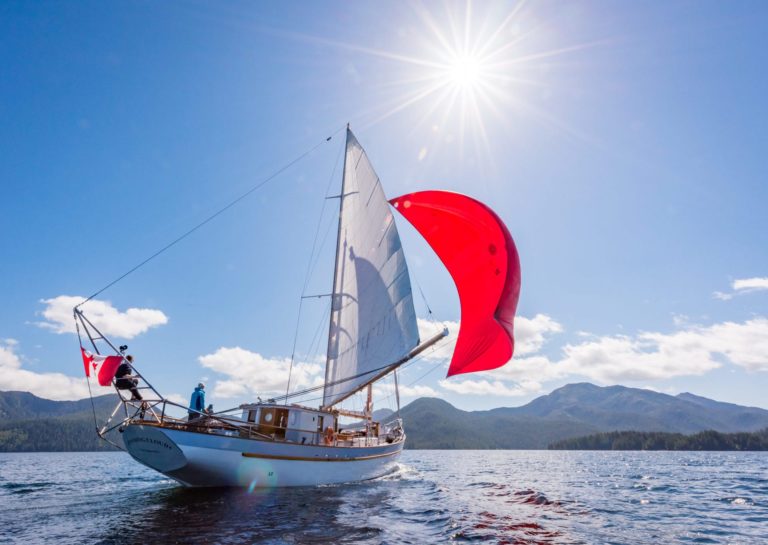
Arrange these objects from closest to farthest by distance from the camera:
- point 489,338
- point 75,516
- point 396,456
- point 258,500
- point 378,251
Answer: point 75,516 → point 258,500 → point 489,338 → point 378,251 → point 396,456

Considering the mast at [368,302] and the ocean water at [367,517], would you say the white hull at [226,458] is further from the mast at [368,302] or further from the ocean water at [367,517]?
the mast at [368,302]

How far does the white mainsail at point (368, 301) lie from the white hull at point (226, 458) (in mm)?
4677

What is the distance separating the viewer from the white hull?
56.6 feet

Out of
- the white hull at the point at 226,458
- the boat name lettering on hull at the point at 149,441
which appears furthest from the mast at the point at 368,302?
the boat name lettering on hull at the point at 149,441

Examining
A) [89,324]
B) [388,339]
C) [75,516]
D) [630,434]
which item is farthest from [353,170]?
[630,434]

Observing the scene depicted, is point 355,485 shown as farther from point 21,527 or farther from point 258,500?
point 21,527

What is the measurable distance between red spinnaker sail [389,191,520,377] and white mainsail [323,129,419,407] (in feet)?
9.23

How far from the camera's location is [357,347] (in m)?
25.0

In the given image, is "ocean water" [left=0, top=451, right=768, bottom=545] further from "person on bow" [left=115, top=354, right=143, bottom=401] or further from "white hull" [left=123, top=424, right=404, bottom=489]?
"person on bow" [left=115, top=354, right=143, bottom=401]

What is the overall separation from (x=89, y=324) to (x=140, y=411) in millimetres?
4179

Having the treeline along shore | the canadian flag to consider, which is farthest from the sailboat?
the treeline along shore

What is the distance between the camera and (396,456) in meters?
30.6

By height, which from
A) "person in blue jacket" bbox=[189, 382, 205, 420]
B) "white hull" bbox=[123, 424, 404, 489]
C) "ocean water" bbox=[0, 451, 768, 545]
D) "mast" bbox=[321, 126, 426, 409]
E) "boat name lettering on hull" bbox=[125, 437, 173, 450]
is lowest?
"ocean water" bbox=[0, 451, 768, 545]

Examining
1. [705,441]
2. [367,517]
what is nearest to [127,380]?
[367,517]
